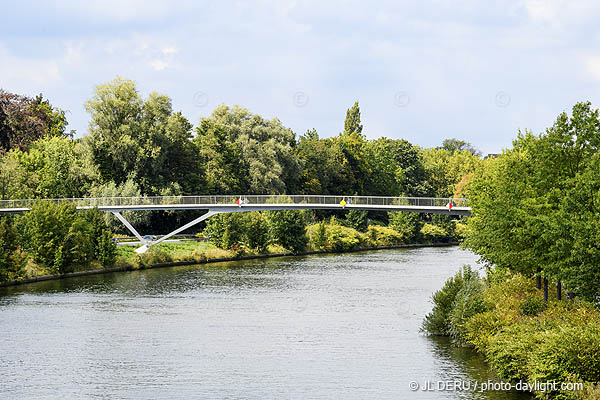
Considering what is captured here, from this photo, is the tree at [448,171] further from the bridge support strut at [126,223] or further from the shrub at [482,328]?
the shrub at [482,328]

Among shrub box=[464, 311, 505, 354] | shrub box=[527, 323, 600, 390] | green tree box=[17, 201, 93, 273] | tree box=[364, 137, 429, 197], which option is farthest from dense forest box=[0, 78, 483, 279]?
shrub box=[527, 323, 600, 390]

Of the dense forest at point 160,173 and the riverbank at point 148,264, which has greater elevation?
the dense forest at point 160,173

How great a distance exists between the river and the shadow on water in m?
0.08

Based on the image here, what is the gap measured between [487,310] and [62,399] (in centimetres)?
2049

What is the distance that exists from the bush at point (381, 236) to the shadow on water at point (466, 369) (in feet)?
233

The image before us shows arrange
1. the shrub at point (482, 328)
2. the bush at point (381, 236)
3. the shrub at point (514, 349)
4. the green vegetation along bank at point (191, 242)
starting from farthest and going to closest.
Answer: the bush at point (381, 236), the green vegetation along bank at point (191, 242), the shrub at point (482, 328), the shrub at point (514, 349)

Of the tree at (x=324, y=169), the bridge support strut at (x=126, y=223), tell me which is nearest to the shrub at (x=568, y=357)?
the bridge support strut at (x=126, y=223)

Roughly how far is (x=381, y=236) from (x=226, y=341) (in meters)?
73.5

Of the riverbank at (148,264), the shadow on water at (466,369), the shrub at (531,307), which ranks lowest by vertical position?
the shadow on water at (466,369)

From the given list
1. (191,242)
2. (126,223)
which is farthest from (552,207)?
(191,242)

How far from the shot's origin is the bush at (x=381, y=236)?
371ft

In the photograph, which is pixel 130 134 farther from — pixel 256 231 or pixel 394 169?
pixel 394 169

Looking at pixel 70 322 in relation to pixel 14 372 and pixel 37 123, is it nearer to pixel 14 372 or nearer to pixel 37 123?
pixel 14 372

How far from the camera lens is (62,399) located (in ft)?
104
